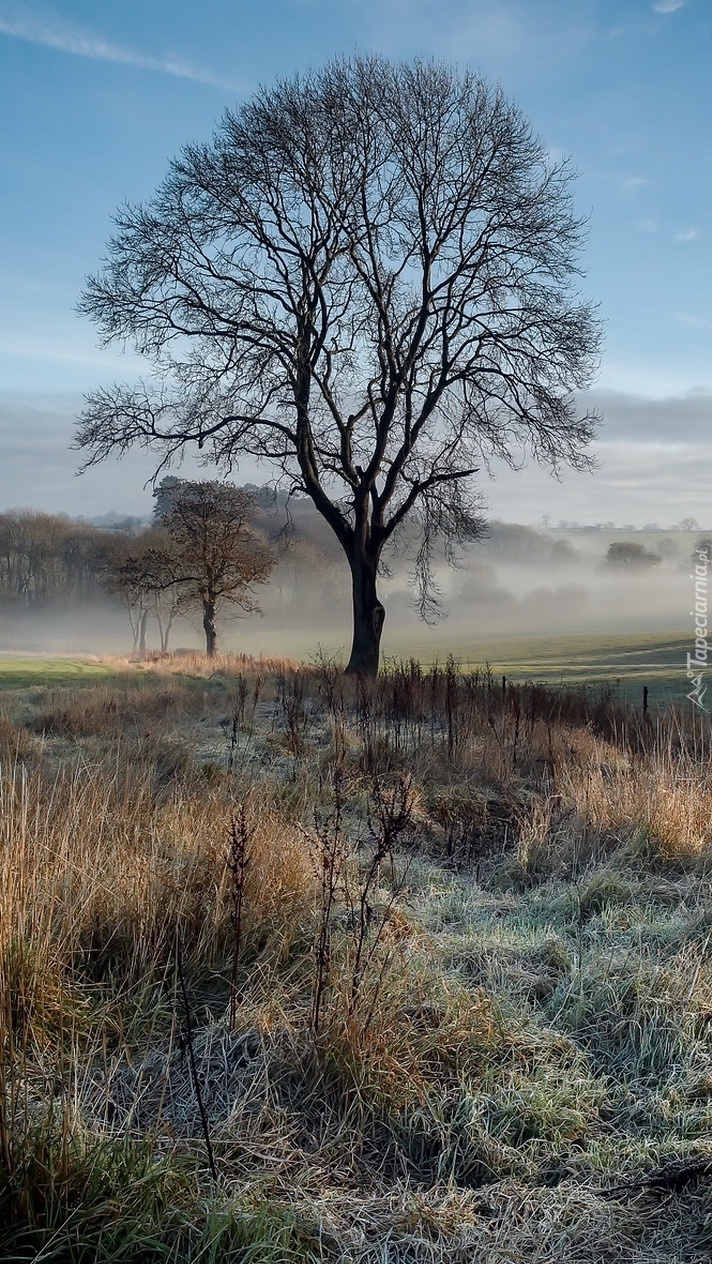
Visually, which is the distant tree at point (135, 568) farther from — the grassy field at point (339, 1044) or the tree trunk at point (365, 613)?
the grassy field at point (339, 1044)

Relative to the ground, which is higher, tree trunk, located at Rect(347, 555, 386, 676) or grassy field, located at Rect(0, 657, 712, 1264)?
tree trunk, located at Rect(347, 555, 386, 676)

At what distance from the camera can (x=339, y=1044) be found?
2.93 meters

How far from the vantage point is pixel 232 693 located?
45.6 ft

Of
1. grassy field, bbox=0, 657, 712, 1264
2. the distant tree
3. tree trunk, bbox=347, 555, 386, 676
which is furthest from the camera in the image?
the distant tree

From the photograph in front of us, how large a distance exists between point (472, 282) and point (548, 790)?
44.0 feet

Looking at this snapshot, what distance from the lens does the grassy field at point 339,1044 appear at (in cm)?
233

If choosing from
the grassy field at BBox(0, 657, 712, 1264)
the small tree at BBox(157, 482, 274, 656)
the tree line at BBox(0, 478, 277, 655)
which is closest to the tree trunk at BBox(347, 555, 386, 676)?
the tree line at BBox(0, 478, 277, 655)

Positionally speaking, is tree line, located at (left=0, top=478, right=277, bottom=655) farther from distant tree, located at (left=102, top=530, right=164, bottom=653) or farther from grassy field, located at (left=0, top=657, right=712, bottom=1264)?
grassy field, located at (left=0, top=657, right=712, bottom=1264)

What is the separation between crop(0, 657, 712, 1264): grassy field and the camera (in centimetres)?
233

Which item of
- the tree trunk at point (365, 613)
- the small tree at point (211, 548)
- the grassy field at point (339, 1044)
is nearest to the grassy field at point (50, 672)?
the tree trunk at point (365, 613)

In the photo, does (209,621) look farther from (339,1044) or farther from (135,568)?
(339,1044)

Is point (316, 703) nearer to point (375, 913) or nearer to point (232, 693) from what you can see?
point (232, 693)

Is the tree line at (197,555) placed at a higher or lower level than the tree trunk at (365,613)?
higher

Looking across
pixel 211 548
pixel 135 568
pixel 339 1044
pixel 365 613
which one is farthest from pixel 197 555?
pixel 339 1044
